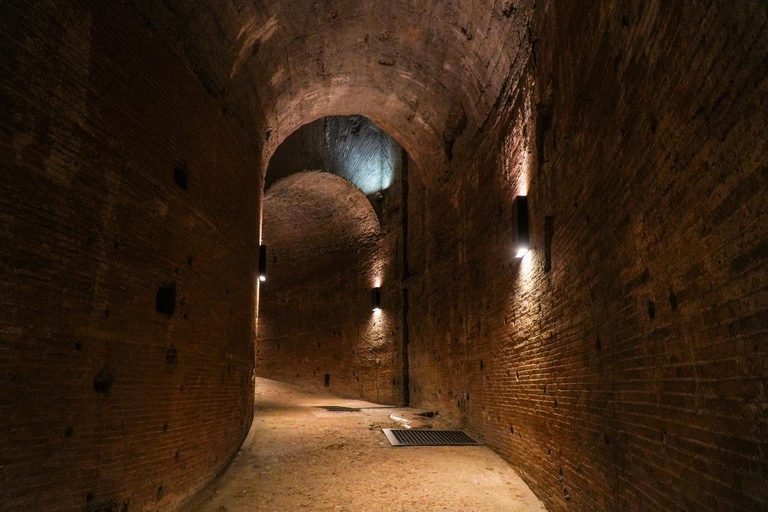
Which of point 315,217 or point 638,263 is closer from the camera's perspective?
point 638,263

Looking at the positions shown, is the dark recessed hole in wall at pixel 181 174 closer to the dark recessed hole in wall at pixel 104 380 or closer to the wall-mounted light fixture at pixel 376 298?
the dark recessed hole in wall at pixel 104 380

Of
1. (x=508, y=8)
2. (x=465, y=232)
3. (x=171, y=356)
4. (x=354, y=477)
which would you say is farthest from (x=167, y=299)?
(x=465, y=232)

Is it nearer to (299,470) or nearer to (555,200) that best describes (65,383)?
(299,470)

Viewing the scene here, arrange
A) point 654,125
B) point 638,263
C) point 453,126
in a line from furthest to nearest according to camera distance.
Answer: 1. point 453,126
2. point 638,263
3. point 654,125

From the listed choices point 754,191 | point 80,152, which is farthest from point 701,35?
point 80,152

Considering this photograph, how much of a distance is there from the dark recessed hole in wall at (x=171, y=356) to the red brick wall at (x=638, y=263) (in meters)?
3.74

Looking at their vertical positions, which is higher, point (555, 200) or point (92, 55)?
point (92, 55)

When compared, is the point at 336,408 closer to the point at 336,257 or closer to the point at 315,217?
the point at 336,257

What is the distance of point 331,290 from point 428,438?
29.2ft

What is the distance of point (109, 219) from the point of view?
3945mm

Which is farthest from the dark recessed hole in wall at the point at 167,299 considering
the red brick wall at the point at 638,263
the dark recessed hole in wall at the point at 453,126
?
the dark recessed hole in wall at the point at 453,126

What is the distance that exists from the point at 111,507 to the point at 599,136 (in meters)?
4.68

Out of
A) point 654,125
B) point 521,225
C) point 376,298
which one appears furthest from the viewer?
point 376,298

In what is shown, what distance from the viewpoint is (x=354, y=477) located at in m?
6.08
